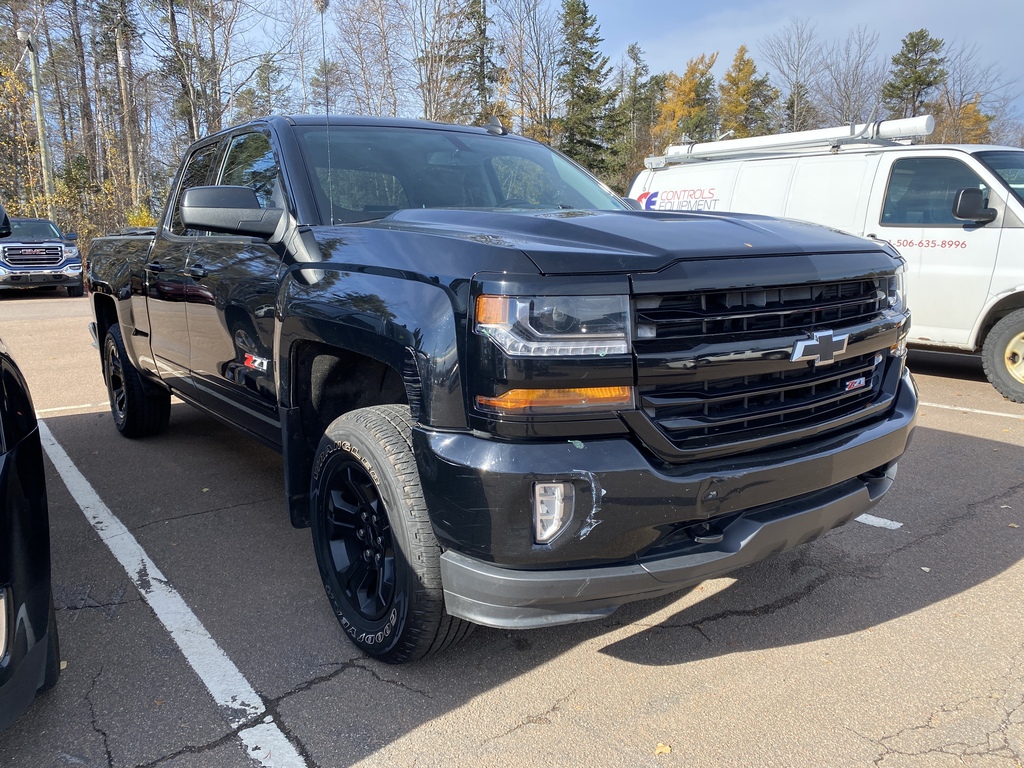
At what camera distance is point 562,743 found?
2215 mm

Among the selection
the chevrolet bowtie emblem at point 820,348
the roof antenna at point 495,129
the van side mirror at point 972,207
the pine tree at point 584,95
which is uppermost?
the pine tree at point 584,95

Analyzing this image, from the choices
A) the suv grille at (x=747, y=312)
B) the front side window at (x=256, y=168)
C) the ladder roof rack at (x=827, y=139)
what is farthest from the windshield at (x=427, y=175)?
the ladder roof rack at (x=827, y=139)

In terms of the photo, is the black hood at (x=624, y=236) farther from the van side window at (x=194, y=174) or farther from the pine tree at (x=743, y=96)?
the pine tree at (x=743, y=96)

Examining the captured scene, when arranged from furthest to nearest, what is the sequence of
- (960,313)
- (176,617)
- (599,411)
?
1. (960,313)
2. (176,617)
3. (599,411)

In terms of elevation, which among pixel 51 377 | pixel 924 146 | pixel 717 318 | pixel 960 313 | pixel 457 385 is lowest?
pixel 51 377

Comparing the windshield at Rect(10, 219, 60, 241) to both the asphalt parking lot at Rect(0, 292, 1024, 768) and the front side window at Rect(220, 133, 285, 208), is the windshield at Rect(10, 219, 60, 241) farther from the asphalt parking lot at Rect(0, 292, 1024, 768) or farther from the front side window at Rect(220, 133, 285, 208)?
the front side window at Rect(220, 133, 285, 208)

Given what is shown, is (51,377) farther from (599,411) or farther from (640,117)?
(640,117)

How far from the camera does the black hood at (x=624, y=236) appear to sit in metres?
2.01

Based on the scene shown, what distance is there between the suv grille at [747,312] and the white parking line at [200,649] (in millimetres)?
1596

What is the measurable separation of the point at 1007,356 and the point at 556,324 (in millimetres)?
6207

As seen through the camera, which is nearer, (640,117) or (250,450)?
(250,450)

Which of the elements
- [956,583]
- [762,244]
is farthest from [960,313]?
[762,244]

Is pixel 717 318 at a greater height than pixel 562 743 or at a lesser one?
greater

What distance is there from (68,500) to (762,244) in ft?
12.8
